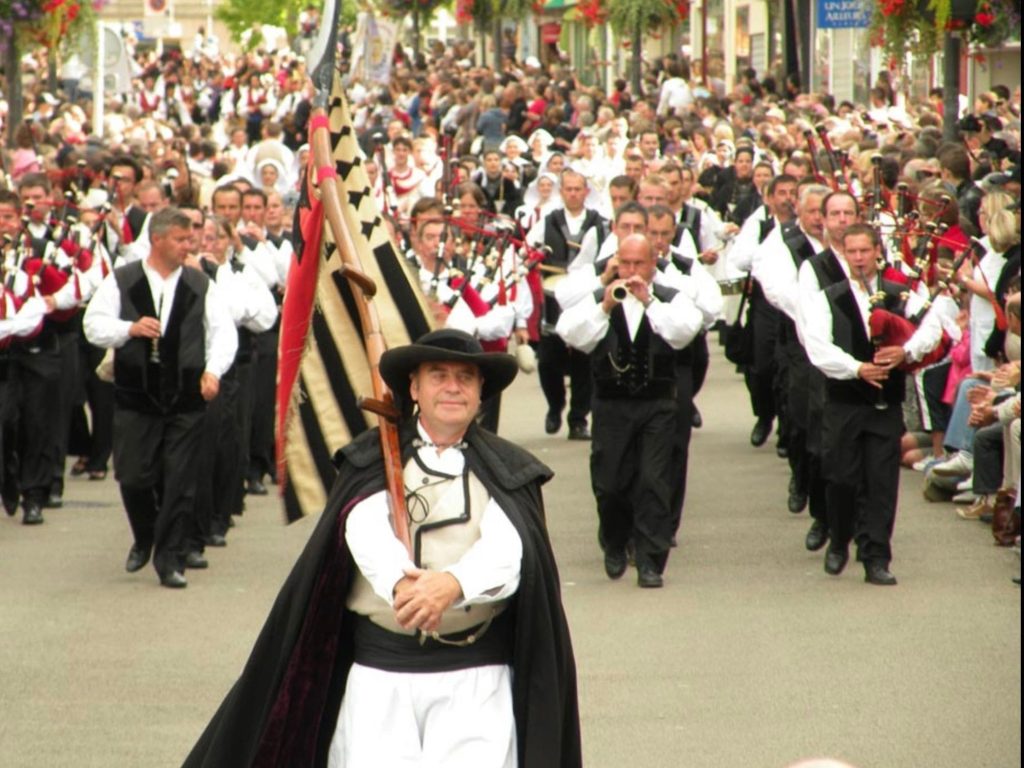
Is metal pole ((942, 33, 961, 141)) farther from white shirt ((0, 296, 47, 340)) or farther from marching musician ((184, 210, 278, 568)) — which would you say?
white shirt ((0, 296, 47, 340))

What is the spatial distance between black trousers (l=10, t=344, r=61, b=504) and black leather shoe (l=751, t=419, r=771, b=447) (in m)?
5.23

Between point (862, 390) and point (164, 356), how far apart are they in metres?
3.52

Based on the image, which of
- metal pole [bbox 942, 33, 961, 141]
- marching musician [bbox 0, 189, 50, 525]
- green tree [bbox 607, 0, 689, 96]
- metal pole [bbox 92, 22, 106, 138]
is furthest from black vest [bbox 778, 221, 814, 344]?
green tree [bbox 607, 0, 689, 96]

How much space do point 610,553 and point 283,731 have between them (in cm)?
608

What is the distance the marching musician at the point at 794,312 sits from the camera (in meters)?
13.4

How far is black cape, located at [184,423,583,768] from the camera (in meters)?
5.77

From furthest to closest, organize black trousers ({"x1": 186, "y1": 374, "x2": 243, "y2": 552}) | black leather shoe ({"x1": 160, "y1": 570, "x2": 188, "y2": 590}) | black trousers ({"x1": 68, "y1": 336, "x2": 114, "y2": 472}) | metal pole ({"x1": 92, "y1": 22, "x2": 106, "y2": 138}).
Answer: metal pole ({"x1": 92, "y1": 22, "x2": 106, "y2": 138})
black trousers ({"x1": 68, "y1": 336, "x2": 114, "y2": 472})
black trousers ({"x1": 186, "y1": 374, "x2": 243, "y2": 552})
black leather shoe ({"x1": 160, "y1": 570, "x2": 188, "y2": 590})

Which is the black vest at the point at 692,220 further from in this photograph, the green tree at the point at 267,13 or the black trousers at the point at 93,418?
the green tree at the point at 267,13

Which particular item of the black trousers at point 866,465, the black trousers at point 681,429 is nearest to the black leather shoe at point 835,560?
the black trousers at point 866,465

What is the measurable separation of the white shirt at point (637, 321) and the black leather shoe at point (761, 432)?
5083 mm

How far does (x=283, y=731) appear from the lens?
5.80 metres

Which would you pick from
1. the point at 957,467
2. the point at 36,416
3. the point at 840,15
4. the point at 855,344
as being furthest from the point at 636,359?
the point at 840,15

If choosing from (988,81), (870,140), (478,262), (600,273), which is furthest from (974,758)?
(988,81)

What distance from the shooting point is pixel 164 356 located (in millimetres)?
11500
